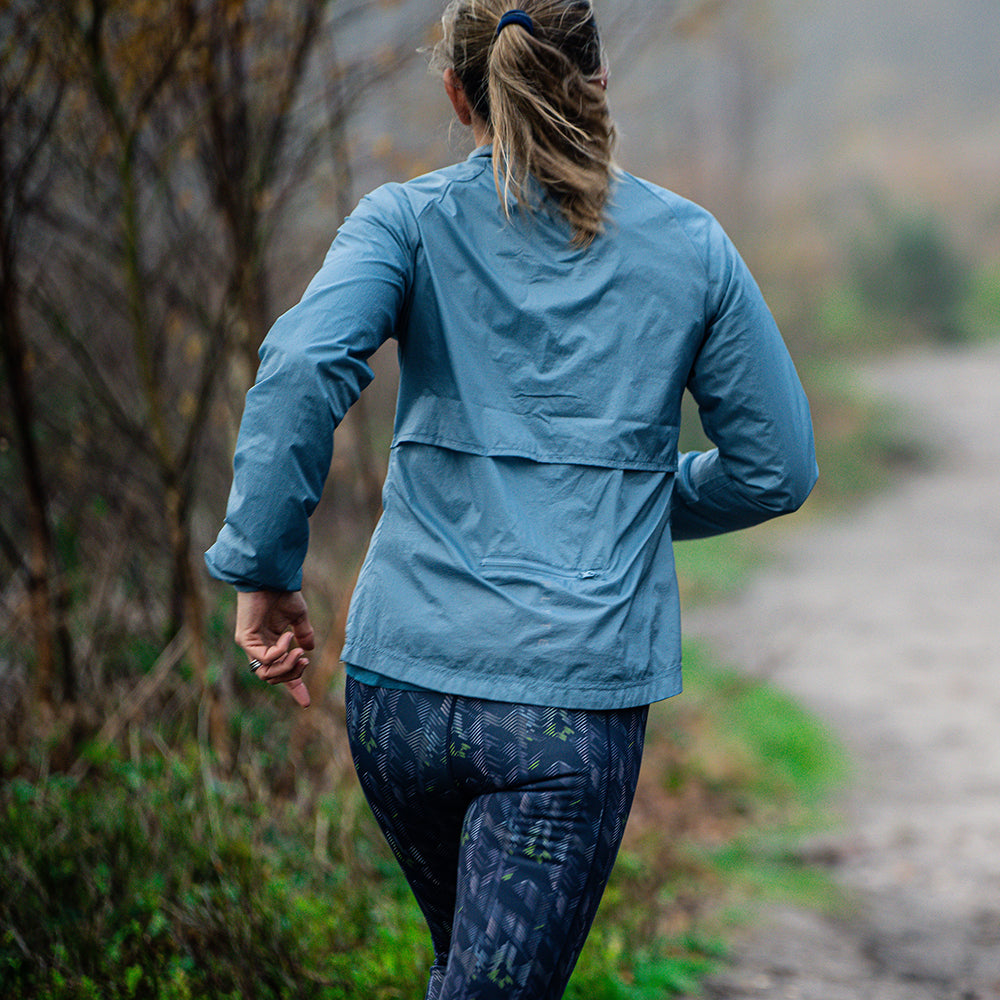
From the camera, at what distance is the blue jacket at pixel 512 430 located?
1411mm

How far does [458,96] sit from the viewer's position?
1636mm

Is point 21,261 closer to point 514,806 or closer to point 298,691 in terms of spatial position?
point 298,691

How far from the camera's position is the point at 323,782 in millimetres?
3822

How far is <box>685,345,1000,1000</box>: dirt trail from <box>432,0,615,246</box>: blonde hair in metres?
2.47

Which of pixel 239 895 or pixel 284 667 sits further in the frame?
→ pixel 239 895

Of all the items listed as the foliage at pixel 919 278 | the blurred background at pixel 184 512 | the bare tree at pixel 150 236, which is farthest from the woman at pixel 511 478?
the foliage at pixel 919 278

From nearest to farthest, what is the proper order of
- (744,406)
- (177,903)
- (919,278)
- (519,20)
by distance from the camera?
(519,20)
(744,406)
(177,903)
(919,278)

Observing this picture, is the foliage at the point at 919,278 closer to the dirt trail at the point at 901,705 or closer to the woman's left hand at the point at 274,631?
the dirt trail at the point at 901,705

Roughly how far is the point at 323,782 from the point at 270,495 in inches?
105

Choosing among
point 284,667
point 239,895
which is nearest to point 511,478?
point 284,667

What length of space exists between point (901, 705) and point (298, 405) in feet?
17.9

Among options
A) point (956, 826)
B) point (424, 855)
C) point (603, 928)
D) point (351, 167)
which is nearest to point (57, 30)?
point (351, 167)

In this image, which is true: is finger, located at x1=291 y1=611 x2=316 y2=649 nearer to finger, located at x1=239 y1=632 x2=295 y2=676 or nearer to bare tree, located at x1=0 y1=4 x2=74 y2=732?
finger, located at x1=239 y1=632 x2=295 y2=676

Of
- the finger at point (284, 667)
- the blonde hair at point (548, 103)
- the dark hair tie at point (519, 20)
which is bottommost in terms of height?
the finger at point (284, 667)
